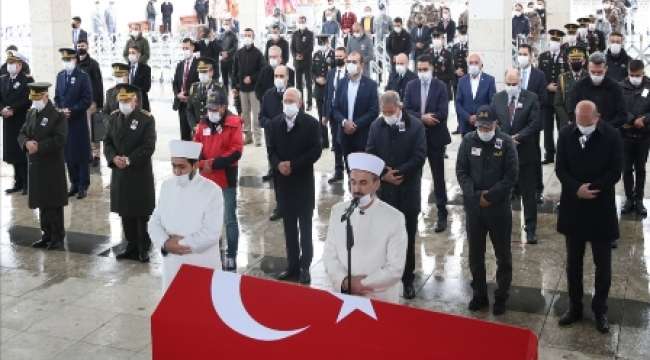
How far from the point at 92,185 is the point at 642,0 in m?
24.3

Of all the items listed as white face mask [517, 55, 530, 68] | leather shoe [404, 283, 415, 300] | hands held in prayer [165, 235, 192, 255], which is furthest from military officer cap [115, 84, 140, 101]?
white face mask [517, 55, 530, 68]

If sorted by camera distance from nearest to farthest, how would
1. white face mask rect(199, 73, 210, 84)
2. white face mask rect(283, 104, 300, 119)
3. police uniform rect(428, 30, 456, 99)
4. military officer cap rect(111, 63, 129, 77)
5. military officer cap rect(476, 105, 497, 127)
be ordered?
military officer cap rect(476, 105, 497, 127)
white face mask rect(283, 104, 300, 119)
white face mask rect(199, 73, 210, 84)
military officer cap rect(111, 63, 129, 77)
police uniform rect(428, 30, 456, 99)

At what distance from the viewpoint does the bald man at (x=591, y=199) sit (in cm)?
722

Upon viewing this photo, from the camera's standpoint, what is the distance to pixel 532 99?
9.84 m

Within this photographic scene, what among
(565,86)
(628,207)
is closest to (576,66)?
(565,86)

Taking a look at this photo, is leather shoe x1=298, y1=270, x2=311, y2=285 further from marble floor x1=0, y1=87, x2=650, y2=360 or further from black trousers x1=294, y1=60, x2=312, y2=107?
black trousers x1=294, y1=60, x2=312, y2=107

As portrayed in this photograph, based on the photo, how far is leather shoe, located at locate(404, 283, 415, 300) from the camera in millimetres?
8188

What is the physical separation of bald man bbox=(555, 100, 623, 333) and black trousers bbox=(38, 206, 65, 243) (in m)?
5.85

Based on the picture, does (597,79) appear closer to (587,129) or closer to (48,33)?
(587,129)

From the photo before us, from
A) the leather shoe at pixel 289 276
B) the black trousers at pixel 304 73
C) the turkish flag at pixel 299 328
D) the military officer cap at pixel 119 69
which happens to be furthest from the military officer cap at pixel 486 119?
the black trousers at pixel 304 73

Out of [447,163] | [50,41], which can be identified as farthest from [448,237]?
[50,41]

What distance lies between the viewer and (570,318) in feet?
24.2

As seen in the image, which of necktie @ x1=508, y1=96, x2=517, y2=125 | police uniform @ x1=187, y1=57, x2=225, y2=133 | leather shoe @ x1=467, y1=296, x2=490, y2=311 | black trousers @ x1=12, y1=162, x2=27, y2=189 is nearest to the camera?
leather shoe @ x1=467, y1=296, x2=490, y2=311

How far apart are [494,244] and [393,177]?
1.17 m
